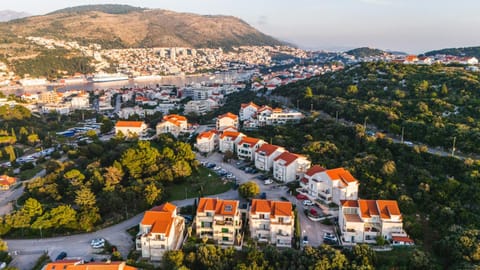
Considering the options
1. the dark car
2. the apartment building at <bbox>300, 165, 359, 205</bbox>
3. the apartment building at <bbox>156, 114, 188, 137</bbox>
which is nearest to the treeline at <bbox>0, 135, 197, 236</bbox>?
the dark car

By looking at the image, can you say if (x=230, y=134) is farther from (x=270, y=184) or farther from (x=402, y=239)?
(x=402, y=239)

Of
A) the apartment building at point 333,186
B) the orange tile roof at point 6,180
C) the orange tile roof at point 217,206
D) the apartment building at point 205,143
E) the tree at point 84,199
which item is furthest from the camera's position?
the apartment building at point 205,143

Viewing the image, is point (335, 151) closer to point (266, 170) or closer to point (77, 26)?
point (266, 170)

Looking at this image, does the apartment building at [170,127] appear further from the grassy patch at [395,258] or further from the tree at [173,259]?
the grassy patch at [395,258]

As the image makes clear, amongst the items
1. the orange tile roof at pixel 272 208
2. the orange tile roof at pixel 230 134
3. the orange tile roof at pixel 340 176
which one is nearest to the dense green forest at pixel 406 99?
the orange tile roof at pixel 340 176

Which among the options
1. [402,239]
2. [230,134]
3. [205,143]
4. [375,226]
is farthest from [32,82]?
[402,239]

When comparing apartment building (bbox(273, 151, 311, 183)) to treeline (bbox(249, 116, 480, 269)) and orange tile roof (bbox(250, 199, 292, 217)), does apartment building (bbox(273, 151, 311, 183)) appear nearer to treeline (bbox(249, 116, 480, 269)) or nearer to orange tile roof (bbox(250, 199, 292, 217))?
treeline (bbox(249, 116, 480, 269))
